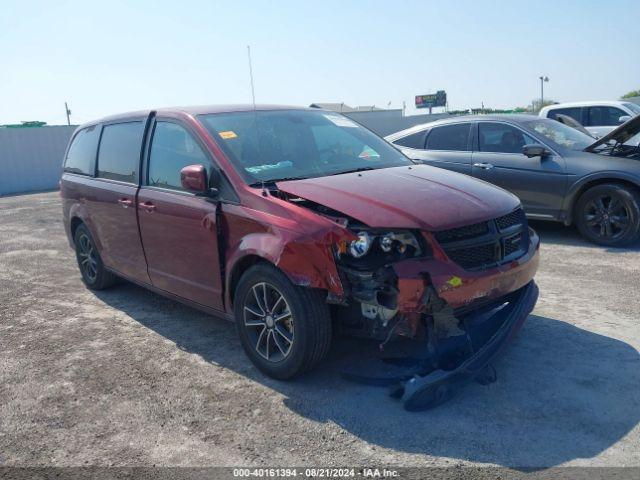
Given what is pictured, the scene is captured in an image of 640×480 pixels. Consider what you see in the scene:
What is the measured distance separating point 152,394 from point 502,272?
2434 mm

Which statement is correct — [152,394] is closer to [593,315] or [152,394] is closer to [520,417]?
[520,417]

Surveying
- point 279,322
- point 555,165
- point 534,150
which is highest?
point 534,150

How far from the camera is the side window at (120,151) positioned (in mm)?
5180

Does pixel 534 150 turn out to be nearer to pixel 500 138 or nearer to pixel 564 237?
pixel 500 138

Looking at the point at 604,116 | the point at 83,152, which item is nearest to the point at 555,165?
the point at 83,152

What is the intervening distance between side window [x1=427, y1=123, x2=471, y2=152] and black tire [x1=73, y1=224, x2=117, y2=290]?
494cm

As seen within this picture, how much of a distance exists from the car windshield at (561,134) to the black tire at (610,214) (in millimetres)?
775

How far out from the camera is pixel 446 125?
856 cm

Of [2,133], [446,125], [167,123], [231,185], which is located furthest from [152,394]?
[2,133]

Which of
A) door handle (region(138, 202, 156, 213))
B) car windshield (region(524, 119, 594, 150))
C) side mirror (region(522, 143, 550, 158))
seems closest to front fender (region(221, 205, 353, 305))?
door handle (region(138, 202, 156, 213))

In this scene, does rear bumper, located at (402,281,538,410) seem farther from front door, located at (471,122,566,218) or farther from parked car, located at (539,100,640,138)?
parked car, located at (539,100,640,138)

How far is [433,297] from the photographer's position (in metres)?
3.33

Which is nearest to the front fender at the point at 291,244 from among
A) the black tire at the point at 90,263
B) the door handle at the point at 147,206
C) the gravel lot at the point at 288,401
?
the gravel lot at the point at 288,401

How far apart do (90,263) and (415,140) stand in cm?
504
